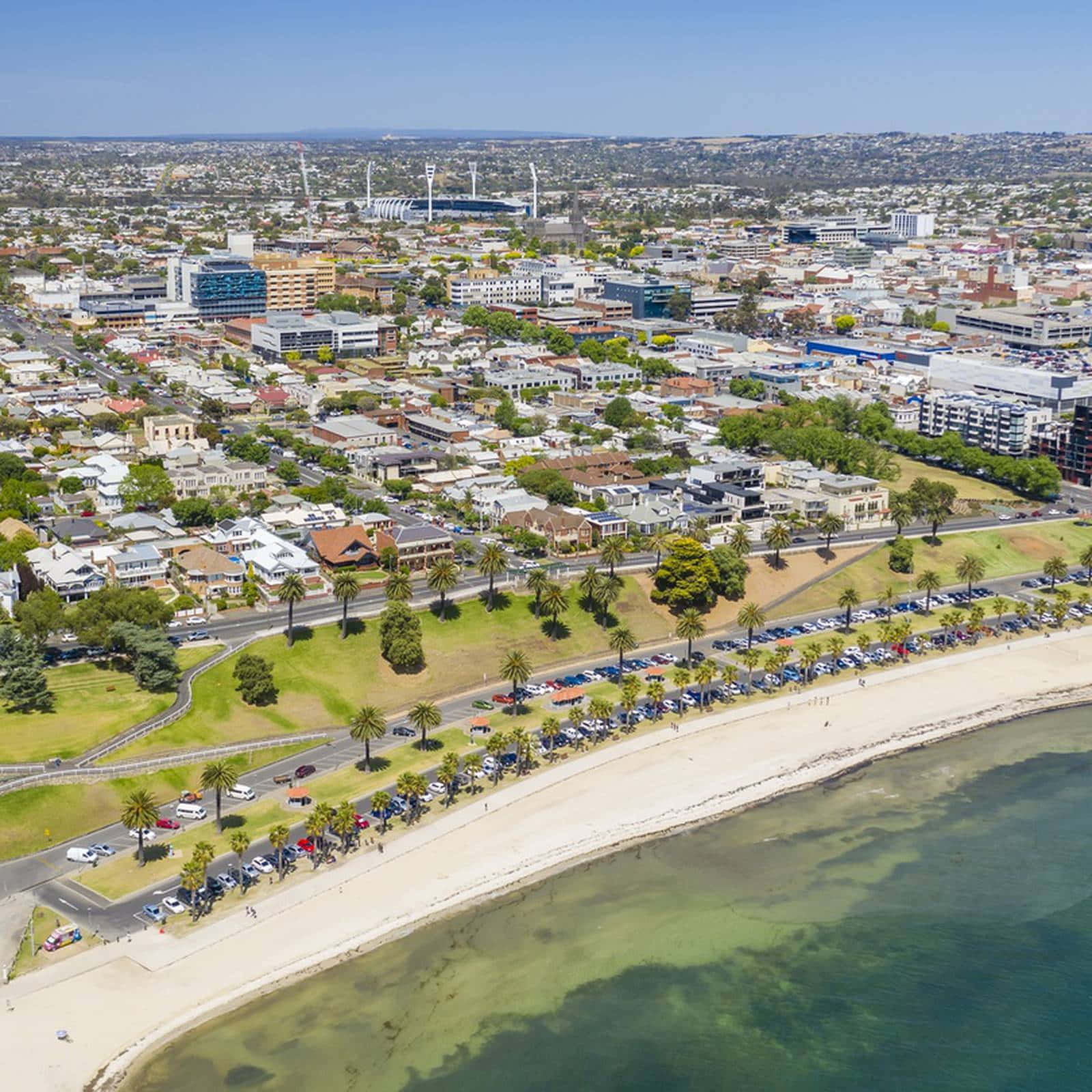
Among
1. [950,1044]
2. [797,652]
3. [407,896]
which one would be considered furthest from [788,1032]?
[797,652]

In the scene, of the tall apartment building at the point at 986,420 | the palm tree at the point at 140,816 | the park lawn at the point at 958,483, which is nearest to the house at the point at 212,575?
the palm tree at the point at 140,816

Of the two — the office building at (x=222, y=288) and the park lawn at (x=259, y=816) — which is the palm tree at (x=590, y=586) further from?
the office building at (x=222, y=288)

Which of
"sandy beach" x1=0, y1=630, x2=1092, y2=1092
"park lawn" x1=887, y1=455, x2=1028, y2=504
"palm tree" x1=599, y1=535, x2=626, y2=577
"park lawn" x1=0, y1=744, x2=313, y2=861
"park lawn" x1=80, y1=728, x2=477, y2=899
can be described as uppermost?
"palm tree" x1=599, y1=535, x2=626, y2=577

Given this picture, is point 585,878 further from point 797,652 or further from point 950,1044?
point 797,652

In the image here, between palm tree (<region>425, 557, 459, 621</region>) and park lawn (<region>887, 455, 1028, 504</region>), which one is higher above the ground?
palm tree (<region>425, 557, 459, 621</region>)

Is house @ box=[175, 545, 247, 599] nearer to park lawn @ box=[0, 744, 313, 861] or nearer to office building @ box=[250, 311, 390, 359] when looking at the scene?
park lawn @ box=[0, 744, 313, 861]

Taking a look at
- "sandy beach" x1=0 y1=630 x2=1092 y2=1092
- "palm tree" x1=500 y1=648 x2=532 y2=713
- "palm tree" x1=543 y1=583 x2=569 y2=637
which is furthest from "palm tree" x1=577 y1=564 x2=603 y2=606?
"sandy beach" x1=0 y1=630 x2=1092 y2=1092
